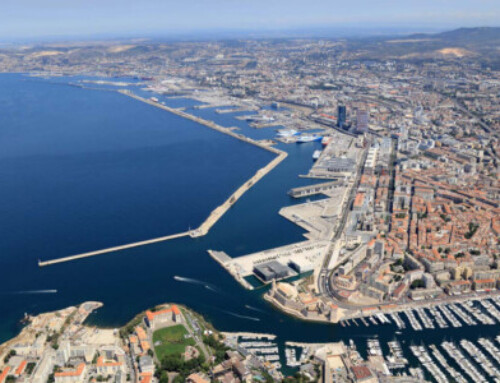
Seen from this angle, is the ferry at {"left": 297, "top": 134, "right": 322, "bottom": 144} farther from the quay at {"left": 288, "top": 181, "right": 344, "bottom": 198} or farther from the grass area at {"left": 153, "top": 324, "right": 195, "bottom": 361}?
the grass area at {"left": 153, "top": 324, "right": 195, "bottom": 361}

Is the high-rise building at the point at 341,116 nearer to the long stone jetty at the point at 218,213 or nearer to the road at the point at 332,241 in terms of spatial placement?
the long stone jetty at the point at 218,213

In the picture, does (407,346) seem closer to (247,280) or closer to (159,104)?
(247,280)

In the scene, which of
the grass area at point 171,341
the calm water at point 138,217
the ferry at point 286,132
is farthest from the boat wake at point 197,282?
the ferry at point 286,132

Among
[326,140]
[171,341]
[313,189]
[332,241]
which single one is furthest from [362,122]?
[171,341]

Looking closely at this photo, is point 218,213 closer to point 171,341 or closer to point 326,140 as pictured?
point 171,341

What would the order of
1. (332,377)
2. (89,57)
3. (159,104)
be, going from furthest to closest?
1. (89,57)
2. (159,104)
3. (332,377)

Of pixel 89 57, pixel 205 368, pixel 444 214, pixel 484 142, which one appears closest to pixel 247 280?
pixel 205 368

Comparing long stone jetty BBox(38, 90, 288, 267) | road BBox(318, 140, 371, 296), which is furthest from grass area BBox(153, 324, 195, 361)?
long stone jetty BBox(38, 90, 288, 267)
